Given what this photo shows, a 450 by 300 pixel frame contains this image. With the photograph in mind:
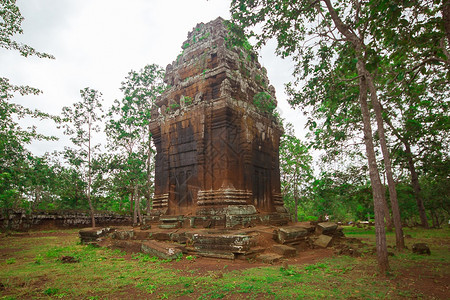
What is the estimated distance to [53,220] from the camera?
54.9ft

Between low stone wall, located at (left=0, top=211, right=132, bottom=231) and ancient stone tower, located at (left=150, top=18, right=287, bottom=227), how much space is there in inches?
401

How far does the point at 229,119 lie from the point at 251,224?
3.63 metres

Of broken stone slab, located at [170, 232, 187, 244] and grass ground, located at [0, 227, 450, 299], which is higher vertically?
broken stone slab, located at [170, 232, 187, 244]

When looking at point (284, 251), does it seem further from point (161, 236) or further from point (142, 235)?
point (142, 235)

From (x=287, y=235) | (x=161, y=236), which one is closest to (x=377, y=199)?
(x=287, y=235)

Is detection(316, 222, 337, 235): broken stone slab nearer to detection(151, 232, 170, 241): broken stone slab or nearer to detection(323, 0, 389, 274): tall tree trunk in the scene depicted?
detection(323, 0, 389, 274): tall tree trunk

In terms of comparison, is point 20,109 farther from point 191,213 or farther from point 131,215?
point 131,215

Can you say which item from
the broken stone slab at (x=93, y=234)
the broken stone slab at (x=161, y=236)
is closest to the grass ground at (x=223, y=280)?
the broken stone slab at (x=161, y=236)

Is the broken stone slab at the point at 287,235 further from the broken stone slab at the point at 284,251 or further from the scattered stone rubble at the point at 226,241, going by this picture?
the broken stone slab at the point at 284,251

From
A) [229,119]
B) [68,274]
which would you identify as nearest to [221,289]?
[68,274]

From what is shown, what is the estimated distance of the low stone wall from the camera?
14.5 metres

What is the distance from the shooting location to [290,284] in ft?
12.8

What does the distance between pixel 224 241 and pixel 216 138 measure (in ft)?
13.4

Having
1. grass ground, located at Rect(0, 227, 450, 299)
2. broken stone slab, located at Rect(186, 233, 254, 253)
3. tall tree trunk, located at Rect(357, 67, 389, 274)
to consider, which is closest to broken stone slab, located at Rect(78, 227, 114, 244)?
grass ground, located at Rect(0, 227, 450, 299)
